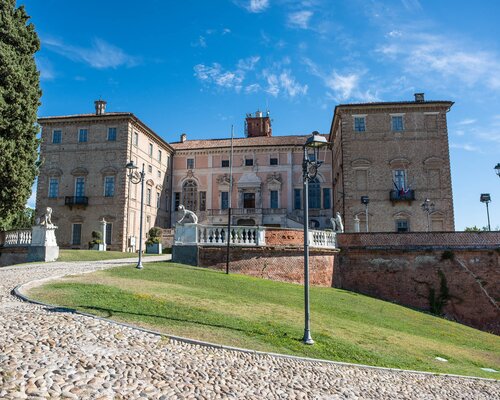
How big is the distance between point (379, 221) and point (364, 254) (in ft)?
37.4

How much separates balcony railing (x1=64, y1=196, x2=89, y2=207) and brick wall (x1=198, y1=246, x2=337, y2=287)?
76.0 ft

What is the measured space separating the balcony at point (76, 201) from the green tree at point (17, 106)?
15.3 meters

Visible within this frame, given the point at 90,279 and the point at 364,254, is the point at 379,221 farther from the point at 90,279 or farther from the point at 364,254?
the point at 90,279

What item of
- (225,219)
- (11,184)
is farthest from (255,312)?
(225,219)

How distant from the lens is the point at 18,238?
2222cm

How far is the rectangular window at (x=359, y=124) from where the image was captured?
3619 centimetres

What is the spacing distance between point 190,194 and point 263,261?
29.4 meters

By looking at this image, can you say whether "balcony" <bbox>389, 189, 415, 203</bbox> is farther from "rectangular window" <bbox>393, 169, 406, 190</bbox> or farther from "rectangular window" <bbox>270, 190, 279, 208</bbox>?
"rectangular window" <bbox>270, 190, 279, 208</bbox>

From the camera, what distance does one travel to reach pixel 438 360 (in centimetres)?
968

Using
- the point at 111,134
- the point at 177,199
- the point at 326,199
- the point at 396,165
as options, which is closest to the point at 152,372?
the point at 396,165

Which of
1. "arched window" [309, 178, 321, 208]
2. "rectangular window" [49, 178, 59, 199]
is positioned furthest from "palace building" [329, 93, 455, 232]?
"rectangular window" [49, 178, 59, 199]

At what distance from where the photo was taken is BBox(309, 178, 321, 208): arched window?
4378cm

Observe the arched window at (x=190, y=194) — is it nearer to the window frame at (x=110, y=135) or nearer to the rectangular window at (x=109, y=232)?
the rectangular window at (x=109, y=232)

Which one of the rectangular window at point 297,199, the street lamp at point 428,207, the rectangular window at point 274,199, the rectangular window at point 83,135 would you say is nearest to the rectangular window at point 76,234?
the rectangular window at point 83,135
